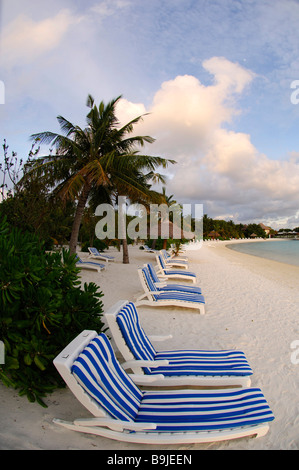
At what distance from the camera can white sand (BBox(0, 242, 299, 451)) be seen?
6.89ft

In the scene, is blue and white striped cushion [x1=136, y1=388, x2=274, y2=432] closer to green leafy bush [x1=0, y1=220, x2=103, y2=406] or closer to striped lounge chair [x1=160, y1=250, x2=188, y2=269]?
green leafy bush [x1=0, y1=220, x2=103, y2=406]

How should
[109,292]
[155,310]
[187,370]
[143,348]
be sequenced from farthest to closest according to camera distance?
[109,292] → [155,310] → [143,348] → [187,370]

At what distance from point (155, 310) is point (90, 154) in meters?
7.98

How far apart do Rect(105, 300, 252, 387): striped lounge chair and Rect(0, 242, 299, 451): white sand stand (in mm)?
441

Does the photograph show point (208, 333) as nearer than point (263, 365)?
No

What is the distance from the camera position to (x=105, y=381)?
6.72 ft

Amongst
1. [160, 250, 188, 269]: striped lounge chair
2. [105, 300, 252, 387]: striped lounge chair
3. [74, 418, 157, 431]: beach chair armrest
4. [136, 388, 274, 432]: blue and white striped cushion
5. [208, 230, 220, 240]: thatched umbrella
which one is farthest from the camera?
[208, 230, 220, 240]: thatched umbrella

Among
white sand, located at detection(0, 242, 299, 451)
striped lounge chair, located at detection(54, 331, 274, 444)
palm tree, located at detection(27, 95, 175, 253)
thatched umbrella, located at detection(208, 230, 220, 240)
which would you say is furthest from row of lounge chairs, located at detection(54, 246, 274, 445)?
thatched umbrella, located at detection(208, 230, 220, 240)

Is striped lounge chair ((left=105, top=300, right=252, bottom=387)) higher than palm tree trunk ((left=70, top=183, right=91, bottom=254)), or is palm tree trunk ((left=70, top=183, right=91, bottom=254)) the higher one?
palm tree trunk ((left=70, top=183, right=91, bottom=254))

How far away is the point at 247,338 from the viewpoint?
4594 mm

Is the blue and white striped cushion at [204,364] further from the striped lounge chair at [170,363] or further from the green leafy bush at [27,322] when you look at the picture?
the green leafy bush at [27,322]

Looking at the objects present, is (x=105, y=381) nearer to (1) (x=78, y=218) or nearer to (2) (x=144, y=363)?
(2) (x=144, y=363)

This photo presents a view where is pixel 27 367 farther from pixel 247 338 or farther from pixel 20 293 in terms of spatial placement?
pixel 247 338
